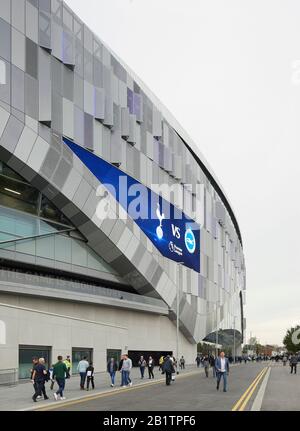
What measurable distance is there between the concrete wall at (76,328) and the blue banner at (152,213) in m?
7.13

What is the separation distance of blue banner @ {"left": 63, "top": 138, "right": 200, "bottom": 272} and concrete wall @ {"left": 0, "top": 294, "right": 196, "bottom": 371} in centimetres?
713

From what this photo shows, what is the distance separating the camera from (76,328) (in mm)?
39781

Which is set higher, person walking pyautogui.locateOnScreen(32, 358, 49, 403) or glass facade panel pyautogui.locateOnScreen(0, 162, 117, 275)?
glass facade panel pyautogui.locateOnScreen(0, 162, 117, 275)

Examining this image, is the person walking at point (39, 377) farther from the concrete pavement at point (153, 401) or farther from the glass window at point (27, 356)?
the glass window at point (27, 356)

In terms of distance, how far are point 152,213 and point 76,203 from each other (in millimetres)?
14238

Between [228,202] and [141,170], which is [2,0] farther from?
[228,202]

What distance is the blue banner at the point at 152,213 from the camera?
47.3 metres

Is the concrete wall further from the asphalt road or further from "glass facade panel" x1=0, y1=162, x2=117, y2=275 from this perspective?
the asphalt road

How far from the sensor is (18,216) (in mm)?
40562

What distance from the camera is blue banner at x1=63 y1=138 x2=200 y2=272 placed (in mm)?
47281

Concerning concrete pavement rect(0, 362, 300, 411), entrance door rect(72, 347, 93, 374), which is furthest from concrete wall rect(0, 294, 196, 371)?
concrete pavement rect(0, 362, 300, 411)

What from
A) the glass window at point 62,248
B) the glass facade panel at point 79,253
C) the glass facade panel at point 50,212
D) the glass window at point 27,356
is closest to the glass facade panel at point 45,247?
the glass window at point 62,248

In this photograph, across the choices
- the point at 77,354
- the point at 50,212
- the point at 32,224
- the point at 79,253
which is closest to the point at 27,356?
the point at 77,354
